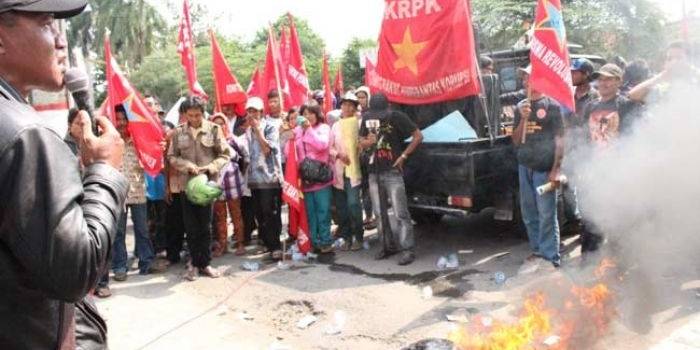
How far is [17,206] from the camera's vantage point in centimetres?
125

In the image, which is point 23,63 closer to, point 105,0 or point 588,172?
point 588,172

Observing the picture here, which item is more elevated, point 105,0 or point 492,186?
point 105,0

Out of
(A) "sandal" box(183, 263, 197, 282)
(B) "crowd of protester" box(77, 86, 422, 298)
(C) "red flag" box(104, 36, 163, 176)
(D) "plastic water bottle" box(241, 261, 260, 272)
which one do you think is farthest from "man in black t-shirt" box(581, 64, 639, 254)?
(C) "red flag" box(104, 36, 163, 176)

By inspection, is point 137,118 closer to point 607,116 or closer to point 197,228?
point 197,228

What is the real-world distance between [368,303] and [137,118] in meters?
3.21

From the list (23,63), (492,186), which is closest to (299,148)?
(492,186)

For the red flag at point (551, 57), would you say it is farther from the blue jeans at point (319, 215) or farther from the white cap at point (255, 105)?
the white cap at point (255, 105)

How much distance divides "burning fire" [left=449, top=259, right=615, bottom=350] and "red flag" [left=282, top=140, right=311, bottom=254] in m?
3.10

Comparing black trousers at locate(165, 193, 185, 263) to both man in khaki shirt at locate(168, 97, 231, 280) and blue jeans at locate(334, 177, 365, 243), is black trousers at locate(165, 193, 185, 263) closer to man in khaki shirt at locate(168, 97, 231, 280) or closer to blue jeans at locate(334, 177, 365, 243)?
man in khaki shirt at locate(168, 97, 231, 280)

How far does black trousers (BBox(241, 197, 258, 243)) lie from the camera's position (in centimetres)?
803

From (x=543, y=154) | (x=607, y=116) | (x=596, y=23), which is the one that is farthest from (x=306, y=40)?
(x=607, y=116)

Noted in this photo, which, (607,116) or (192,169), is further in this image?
(192,169)

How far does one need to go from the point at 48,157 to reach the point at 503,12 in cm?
2460

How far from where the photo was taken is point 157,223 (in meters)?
7.72
